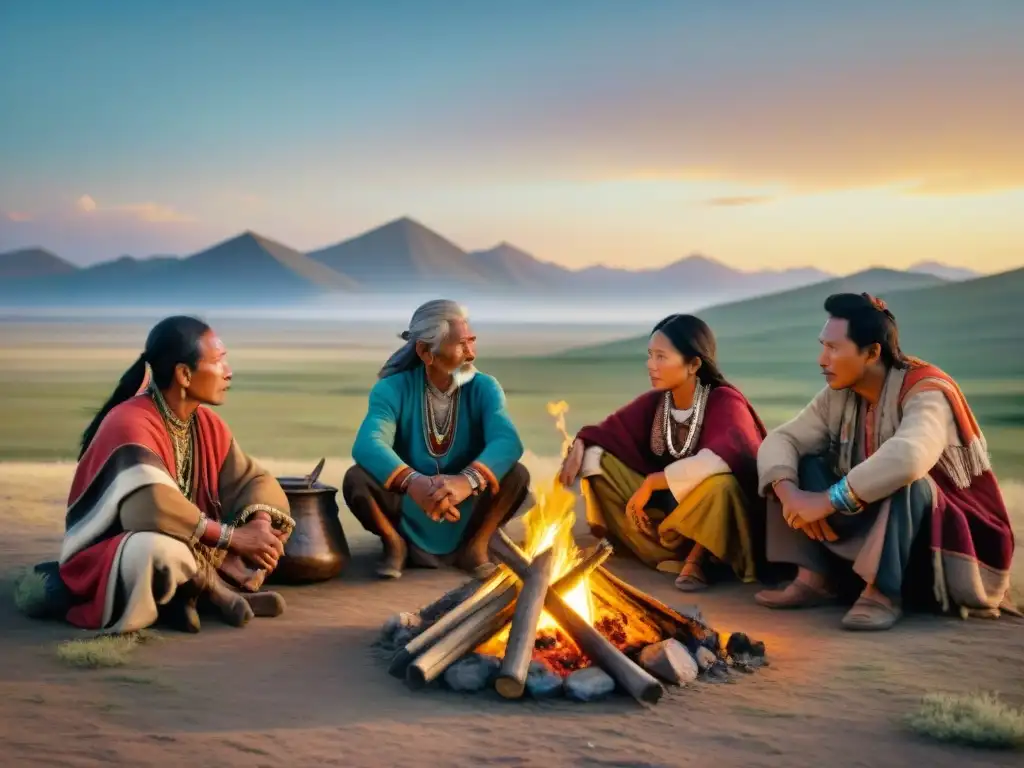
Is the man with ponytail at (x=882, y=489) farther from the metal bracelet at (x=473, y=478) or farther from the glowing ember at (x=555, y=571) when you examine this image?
the metal bracelet at (x=473, y=478)

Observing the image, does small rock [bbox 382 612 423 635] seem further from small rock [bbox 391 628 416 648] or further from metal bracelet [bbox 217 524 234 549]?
metal bracelet [bbox 217 524 234 549]

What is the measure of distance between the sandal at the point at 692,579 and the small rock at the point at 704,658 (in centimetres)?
157

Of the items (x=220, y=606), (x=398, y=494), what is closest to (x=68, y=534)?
(x=220, y=606)

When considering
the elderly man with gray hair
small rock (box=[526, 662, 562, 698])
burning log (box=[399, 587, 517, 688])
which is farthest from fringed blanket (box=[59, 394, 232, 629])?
small rock (box=[526, 662, 562, 698])

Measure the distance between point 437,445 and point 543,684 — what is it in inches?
100

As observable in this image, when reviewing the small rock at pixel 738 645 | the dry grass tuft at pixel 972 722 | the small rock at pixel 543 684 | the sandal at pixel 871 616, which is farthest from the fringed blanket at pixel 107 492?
the dry grass tuft at pixel 972 722

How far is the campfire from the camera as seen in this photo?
4625 millimetres

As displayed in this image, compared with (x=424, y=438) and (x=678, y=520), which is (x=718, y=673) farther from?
(x=424, y=438)

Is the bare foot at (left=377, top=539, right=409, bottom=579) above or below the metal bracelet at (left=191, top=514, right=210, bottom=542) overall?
below

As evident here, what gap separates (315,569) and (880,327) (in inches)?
126

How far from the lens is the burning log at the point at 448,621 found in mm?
4848

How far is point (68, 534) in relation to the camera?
5.64m

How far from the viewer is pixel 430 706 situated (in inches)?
178

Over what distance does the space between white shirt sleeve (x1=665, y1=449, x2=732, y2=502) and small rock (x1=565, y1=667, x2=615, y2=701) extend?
199cm
